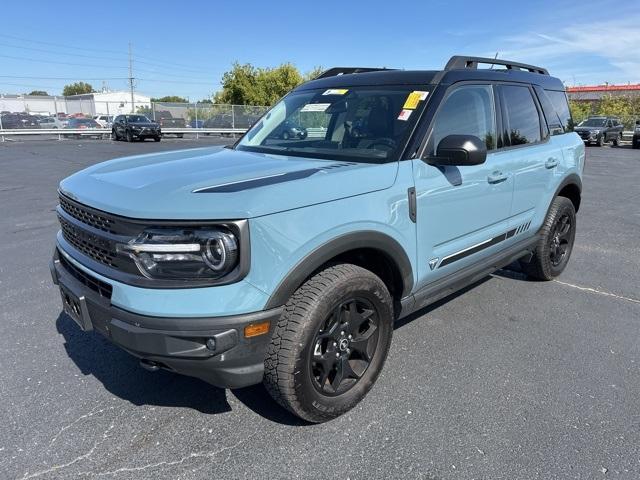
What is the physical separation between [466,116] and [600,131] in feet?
97.8

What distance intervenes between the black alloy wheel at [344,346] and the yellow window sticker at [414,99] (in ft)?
4.33

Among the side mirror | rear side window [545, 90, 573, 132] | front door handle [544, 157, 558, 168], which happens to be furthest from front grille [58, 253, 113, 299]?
rear side window [545, 90, 573, 132]

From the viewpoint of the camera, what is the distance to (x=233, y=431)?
8.54 ft

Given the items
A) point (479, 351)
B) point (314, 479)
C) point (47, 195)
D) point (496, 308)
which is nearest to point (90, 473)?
point (314, 479)

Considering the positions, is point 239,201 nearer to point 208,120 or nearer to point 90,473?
point 90,473

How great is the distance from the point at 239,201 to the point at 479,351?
222 cm

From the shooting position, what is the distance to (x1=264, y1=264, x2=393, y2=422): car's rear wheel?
2.30 meters

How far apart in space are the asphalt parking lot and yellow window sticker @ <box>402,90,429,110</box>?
1.68 m

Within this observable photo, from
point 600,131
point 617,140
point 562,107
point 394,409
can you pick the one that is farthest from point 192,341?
point 617,140

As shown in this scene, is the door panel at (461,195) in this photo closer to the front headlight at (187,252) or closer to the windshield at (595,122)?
the front headlight at (187,252)

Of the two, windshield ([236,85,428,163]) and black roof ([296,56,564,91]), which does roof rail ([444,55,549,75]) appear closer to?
black roof ([296,56,564,91])

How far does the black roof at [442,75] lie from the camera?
328 cm

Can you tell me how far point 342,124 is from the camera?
3.43m

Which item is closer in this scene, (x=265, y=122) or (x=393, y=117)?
(x=393, y=117)
